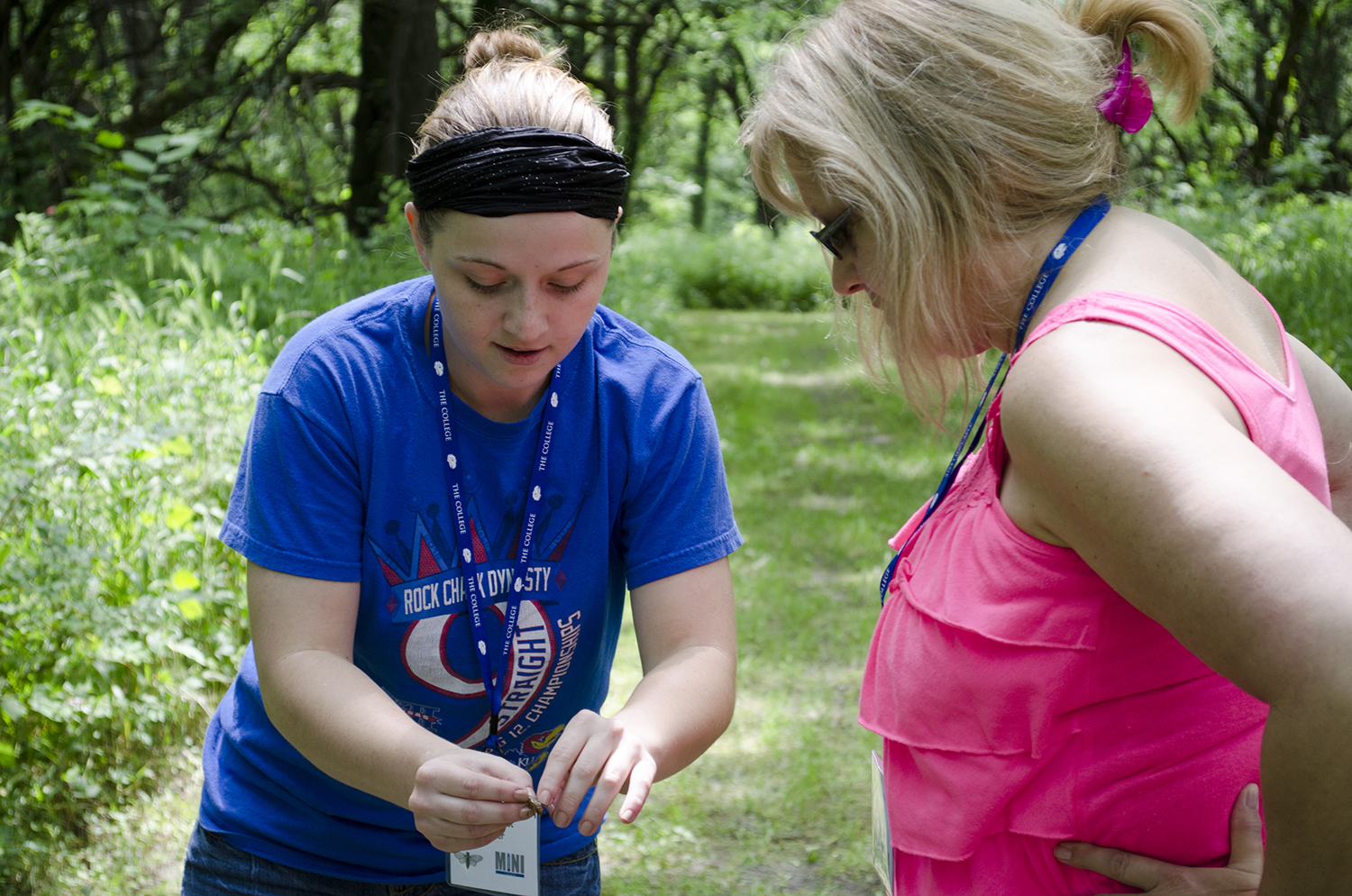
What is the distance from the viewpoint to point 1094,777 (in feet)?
4.09

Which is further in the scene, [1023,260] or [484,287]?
[484,287]

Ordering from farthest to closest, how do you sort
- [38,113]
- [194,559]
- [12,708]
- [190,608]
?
1. [38,113]
2. [194,559]
3. [190,608]
4. [12,708]

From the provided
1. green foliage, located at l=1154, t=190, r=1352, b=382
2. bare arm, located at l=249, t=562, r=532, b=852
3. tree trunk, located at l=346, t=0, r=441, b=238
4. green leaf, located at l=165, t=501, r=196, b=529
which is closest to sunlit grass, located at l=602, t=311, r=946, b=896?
bare arm, located at l=249, t=562, r=532, b=852

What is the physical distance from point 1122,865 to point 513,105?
4.22 ft

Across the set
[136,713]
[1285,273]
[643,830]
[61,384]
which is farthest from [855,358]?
[1285,273]

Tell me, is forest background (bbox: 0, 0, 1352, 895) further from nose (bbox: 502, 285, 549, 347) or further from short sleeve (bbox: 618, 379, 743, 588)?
nose (bbox: 502, 285, 549, 347)

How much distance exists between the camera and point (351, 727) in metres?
1.41

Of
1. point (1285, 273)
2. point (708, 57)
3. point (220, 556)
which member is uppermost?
point (708, 57)

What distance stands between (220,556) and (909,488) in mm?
4148

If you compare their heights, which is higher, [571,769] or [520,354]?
[520,354]

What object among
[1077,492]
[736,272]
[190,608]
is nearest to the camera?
[1077,492]

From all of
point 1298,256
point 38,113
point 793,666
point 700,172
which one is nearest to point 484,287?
point 793,666

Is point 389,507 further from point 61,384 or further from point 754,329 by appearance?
point 754,329

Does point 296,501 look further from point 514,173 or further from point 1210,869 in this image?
point 1210,869
